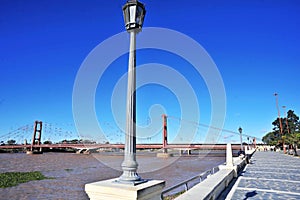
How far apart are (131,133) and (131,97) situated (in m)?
0.38

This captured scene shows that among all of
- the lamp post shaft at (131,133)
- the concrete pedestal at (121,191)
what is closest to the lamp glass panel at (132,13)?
the lamp post shaft at (131,133)

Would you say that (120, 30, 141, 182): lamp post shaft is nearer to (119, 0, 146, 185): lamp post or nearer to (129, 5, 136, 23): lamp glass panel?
(119, 0, 146, 185): lamp post

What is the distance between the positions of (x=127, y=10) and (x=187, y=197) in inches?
109

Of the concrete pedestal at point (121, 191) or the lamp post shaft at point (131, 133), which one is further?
the lamp post shaft at point (131, 133)

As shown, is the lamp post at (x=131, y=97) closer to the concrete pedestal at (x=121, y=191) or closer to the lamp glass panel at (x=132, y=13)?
the lamp glass panel at (x=132, y=13)

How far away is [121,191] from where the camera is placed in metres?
2.07

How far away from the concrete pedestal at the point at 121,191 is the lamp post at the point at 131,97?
0.40ft

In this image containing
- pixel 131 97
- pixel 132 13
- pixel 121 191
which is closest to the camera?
pixel 121 191

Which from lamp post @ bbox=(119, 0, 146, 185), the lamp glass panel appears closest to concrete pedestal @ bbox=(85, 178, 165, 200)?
lamp post @ bbox=(119, 0, 146, 185)

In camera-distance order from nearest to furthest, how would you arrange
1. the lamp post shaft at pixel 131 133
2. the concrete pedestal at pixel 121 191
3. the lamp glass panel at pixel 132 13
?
1. the concrete pedestal at pixel 121 191
2. the lamp post shaft at pixel 131 133
3. the lamp glass panel at pixel 132 13

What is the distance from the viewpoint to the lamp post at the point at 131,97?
92.2 inches

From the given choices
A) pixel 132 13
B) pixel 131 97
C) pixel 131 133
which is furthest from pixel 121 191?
pixel 132 13

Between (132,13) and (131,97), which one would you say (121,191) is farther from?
(132,13)

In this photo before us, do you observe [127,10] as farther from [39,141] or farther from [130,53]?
[39,141]
